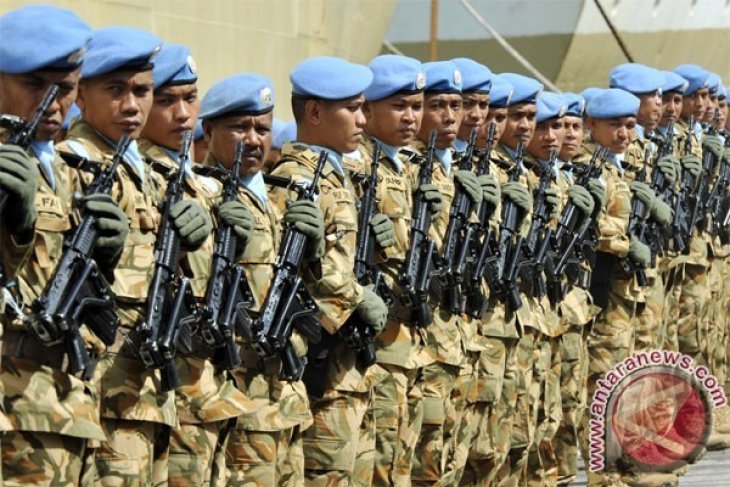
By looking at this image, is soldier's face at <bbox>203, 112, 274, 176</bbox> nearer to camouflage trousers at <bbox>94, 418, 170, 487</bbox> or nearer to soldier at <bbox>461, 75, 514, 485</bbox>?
camouflage trousers at <bbox>94, 418, 170, 487</bbox>

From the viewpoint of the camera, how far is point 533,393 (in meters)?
8.62

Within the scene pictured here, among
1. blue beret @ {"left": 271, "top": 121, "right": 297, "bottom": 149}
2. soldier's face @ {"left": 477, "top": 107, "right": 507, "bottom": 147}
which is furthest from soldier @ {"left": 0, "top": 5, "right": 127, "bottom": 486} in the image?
soldier's face @ {"left": 477, "top": 107, "right": 507, "bottom": 147}

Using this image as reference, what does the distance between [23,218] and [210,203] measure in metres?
1.36

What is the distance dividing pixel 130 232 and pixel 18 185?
92cm

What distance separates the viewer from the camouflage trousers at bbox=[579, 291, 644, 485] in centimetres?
986

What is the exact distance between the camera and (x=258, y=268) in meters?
5.94

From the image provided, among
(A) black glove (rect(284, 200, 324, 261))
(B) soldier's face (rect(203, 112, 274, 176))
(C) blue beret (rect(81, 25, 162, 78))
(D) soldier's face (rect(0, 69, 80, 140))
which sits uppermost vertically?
(D) soldier's face (rect(0, 69, 80, 140))

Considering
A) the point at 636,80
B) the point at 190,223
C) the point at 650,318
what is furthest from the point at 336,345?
the point at 636,80

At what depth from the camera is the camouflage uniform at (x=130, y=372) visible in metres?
5.06

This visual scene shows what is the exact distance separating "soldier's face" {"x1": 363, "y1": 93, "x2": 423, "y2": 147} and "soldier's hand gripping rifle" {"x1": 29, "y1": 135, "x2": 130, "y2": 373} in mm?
2555

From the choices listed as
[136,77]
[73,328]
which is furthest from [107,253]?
[136,77]

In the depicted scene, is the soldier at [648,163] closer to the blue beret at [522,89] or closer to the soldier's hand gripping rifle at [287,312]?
the blue beret at [522,89]

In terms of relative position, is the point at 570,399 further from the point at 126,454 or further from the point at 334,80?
the point at 126,454

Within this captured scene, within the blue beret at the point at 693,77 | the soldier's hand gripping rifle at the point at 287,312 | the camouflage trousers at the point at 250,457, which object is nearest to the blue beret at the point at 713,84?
the blue beret at the point at 693,77
